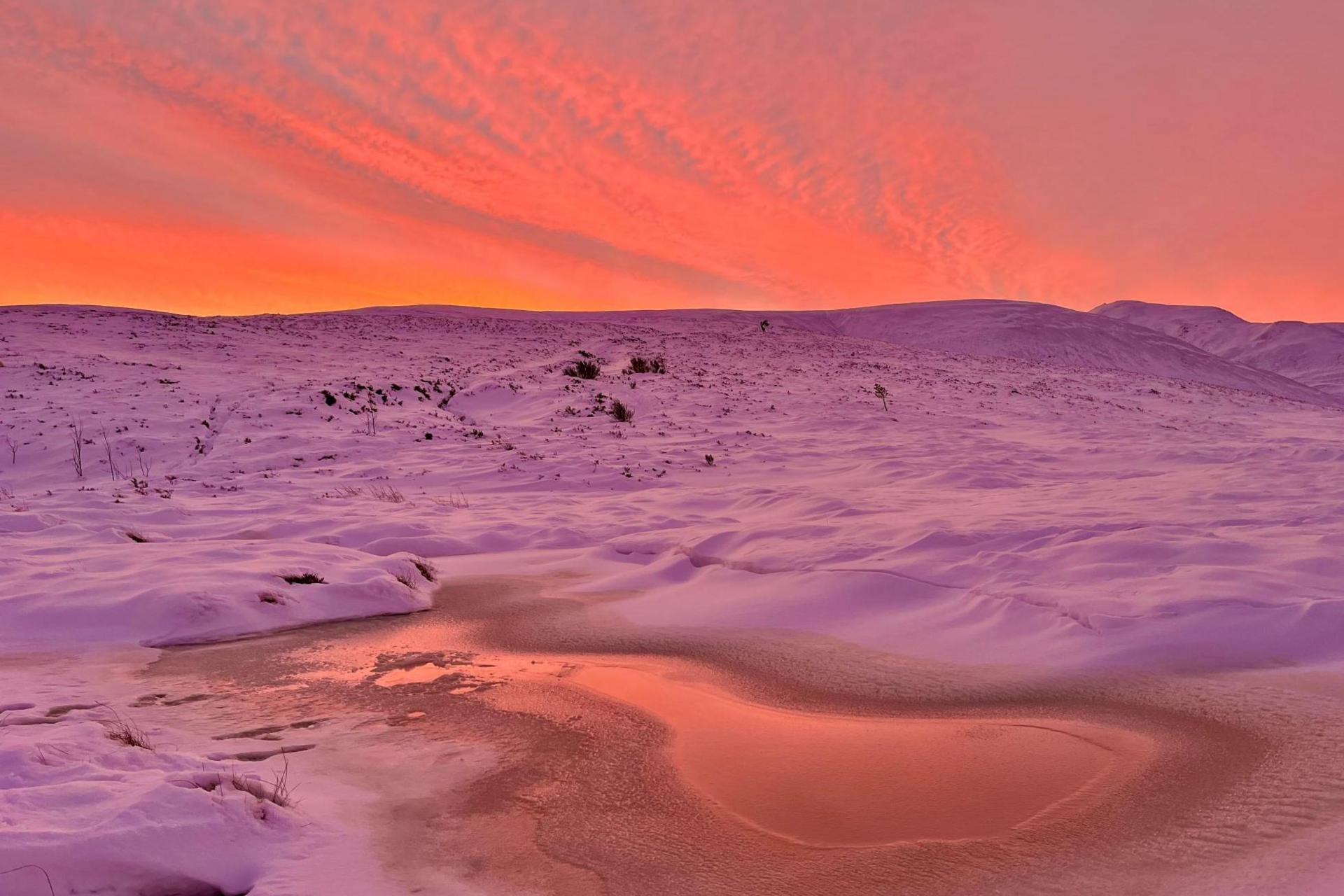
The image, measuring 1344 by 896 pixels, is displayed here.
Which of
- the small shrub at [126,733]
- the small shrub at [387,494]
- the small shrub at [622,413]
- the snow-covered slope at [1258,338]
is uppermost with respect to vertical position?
the snow-covered slope at [1258,338]

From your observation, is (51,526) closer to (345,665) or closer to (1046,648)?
(345,665)

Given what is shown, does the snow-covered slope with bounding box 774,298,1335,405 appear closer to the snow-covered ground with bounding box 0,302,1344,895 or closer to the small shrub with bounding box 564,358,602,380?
the snow-covered ground with bounding box 0,302,1344,895

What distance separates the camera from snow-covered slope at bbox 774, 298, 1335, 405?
35.5 metres

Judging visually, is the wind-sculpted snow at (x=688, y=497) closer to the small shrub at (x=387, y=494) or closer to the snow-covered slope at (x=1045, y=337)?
the small shrub at (x=387, y=494)

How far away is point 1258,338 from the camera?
214 ft

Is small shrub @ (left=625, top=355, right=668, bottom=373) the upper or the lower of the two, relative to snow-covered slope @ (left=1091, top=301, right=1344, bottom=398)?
lower

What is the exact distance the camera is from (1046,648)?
3713 millimetres

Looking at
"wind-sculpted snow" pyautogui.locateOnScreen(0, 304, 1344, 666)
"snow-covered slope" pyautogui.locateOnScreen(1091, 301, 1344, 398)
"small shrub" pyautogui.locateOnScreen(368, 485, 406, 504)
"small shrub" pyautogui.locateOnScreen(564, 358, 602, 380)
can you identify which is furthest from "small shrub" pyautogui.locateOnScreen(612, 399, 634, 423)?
"snow-covered slope" pyautogui.locateOnScreen(1091, 301, 1344, 398)

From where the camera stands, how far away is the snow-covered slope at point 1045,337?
3553 cm

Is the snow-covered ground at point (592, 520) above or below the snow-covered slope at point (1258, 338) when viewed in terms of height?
below

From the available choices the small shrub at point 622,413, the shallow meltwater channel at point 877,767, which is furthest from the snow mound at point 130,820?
→ the small shrub at point 622,413

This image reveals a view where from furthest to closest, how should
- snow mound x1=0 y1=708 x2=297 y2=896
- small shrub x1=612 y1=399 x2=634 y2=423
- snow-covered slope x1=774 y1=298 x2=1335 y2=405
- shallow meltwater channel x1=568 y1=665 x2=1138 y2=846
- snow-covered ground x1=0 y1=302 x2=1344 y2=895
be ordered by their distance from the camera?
snow-covered slope x1=774 y1=298 x2=1335 y2=405, small shrub x1=612 y1=399 x2=634 y2=423, snow-covered ground x1=0 y1=302 x2=1344 y2=895, shallow meltwater channel x1=568 y1=665 x2=1138 y2=846, snow mound x1=0 y1=708 x2=297 y2=896

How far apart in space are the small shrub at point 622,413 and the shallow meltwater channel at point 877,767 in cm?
1162

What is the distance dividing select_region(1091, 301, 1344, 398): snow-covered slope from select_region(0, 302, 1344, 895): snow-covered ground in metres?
47.3
